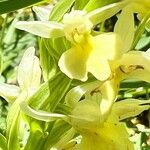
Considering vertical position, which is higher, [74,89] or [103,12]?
[103,12]

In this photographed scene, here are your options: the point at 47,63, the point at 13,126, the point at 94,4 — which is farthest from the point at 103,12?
the point at 13,126

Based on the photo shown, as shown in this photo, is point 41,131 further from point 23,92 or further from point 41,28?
point 41,28

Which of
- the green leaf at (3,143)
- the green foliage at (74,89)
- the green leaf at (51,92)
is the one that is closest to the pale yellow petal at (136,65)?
the green foliage at (74,89)

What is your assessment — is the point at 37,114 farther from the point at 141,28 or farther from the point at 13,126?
the point at 141,28

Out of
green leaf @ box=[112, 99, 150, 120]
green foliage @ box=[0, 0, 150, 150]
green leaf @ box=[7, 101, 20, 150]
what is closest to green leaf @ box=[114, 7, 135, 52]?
green foliage @ box=[0, 0, 150, 150]

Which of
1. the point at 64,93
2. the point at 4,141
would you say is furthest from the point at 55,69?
the point at 4,141

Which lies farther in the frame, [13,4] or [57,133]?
[57,133]
